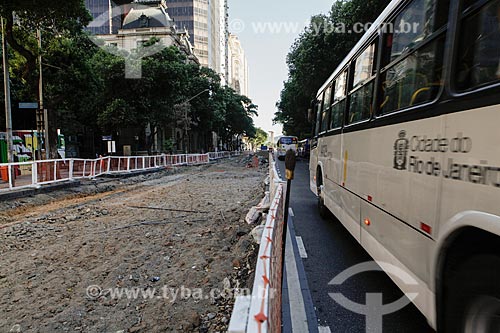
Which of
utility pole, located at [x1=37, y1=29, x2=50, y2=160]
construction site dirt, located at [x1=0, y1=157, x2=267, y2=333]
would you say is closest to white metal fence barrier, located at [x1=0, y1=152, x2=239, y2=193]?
utility pole, located at [x1=37, y1=29, x2=50, y2=160]

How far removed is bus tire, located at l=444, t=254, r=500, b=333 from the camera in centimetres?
181

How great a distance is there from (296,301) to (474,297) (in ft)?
6.94

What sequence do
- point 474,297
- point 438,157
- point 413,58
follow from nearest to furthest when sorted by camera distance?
point 474,297, point 438,157, point 413,58

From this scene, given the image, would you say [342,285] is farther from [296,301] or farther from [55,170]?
[55,170]

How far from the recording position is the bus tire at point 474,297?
5.95 feet

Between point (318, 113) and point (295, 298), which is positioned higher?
point (318, 113)

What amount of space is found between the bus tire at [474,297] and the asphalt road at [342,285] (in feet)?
3.94

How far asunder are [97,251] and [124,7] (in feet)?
240

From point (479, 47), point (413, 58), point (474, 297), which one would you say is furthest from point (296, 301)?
point (479, 47)

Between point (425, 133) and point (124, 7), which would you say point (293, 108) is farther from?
point (124, 7)

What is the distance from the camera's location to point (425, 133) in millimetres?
2613

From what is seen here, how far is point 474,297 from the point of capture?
196 centimetres

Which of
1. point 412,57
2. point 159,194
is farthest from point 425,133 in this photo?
point 159,194

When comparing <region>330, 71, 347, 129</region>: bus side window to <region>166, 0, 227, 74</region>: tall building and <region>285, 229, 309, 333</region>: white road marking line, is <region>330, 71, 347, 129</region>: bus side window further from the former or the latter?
<region>166, 0, 227, 74</region>: tall building
